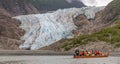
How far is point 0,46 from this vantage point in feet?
651

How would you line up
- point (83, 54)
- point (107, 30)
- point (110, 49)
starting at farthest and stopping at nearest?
1. point (107, 30)
2. point (110, 49)
3. point (83, 54)

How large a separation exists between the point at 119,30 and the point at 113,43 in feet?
76.5

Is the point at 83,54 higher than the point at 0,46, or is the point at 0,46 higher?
the point at 0,46

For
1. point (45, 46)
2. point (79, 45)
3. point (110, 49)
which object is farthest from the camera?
point (45, 46)

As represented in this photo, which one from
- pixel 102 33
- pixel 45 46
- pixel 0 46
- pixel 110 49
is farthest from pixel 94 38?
pixel 0 46

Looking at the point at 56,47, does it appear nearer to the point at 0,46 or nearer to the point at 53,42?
the point at 53,42

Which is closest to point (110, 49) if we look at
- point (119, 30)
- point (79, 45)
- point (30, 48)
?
point (79, 45)

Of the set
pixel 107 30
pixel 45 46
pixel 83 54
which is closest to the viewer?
pixel 83 54

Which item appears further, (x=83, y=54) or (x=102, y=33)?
(x=102, y=33)

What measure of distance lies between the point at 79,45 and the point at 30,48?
4036 cm

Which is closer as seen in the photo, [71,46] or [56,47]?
[71,46]

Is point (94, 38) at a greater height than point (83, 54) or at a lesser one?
greater

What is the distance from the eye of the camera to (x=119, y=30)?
180m

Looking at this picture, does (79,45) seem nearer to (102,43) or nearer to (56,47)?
(102,43)
